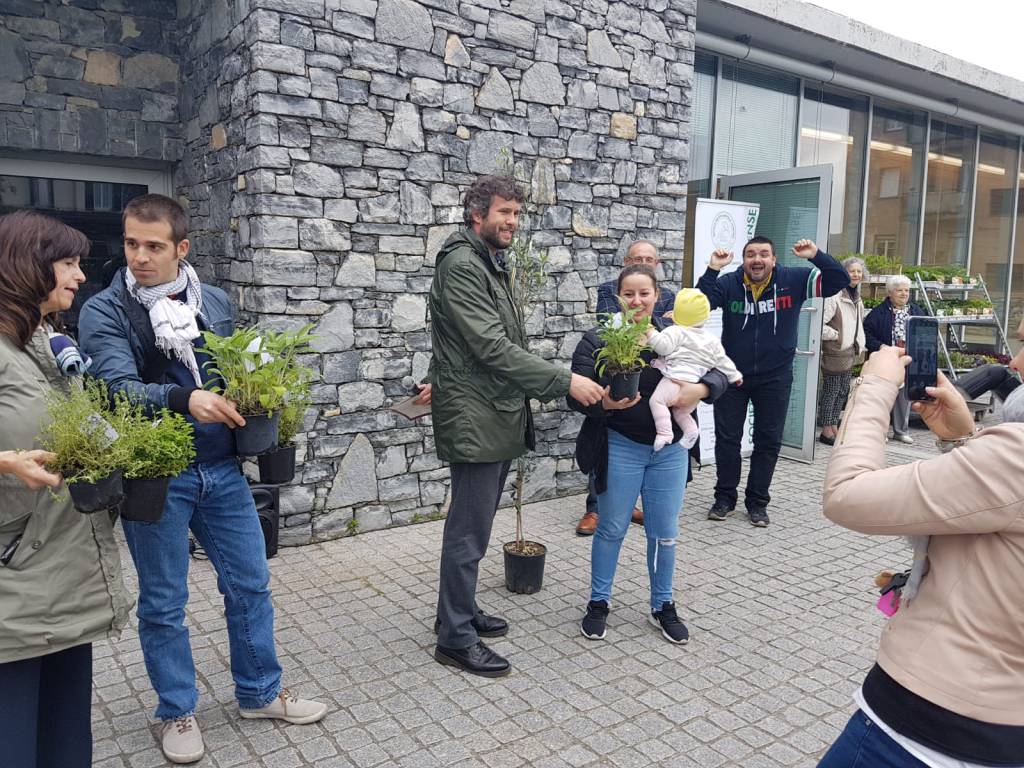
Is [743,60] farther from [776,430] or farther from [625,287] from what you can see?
[625,287]

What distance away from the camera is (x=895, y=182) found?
38.7ft

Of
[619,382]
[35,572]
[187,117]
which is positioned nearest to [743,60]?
[187,117]

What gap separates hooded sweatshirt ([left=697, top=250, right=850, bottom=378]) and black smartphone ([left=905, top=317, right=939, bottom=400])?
406 centimetres

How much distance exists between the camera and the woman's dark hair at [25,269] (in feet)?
7.11

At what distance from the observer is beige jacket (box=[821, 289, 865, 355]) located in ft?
28.5

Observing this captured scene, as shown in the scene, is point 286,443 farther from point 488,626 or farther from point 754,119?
point 754,119

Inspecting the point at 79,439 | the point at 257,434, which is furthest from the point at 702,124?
the point at 79,439

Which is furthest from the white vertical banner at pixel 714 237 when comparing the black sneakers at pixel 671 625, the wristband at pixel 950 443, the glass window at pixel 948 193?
the glass window at pixel 948 193

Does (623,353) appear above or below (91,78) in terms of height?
below

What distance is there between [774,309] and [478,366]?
10.6 feet

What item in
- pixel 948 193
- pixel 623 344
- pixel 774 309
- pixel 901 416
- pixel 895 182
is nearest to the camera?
pixel 623 344

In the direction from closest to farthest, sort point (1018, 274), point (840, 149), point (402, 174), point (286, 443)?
1. point (286, 443)
2. point (402, 174)
3. point (840, 149)
4. point (1018, 274)

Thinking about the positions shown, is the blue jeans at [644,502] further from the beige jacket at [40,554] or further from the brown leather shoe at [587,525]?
the beige jacket at [40,554]

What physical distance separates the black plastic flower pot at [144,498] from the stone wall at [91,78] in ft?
14.3
